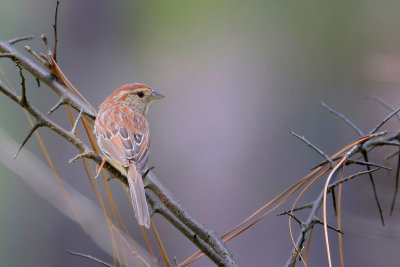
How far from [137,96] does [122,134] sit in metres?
0.55

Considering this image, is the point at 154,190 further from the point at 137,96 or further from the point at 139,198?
the point at 137,96

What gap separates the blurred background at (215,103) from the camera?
611 cm

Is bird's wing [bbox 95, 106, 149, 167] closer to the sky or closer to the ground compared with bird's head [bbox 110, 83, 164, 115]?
closer to the ground

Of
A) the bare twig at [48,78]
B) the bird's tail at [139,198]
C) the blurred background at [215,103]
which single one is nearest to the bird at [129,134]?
the bird's tail at [139,198]

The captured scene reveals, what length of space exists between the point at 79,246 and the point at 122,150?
322cm

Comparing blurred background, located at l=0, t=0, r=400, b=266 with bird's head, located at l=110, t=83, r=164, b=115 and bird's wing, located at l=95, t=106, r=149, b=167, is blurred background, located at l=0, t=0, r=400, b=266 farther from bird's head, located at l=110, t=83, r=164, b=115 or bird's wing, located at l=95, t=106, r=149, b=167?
bird's wing, located at l=95, t=106, r=149, b=167

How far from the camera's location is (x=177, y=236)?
6.28 meters

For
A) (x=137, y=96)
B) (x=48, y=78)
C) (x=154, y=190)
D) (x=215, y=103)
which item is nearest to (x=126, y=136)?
(x=137, y=96)

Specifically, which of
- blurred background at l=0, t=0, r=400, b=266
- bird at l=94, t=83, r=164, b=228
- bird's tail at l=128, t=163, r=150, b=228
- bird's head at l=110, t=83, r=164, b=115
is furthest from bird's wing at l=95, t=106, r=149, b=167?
blurred background at l=0, t=0, r=400, b=266

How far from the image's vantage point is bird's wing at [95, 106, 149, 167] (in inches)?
118

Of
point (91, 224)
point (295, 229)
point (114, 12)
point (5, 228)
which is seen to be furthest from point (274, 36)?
point (91, 224)

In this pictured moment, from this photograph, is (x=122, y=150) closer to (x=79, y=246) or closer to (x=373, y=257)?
(x=79, y=246)

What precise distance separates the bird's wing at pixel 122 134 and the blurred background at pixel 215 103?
250 cm

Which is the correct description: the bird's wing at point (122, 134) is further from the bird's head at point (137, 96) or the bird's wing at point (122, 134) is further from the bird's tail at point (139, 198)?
the bird's tail at point (139, 198)
